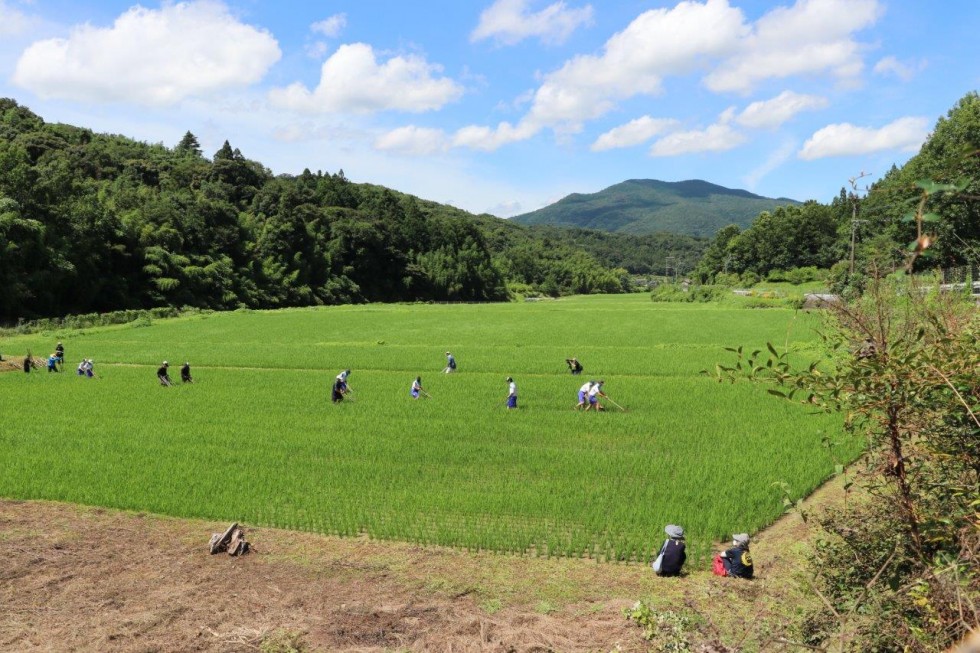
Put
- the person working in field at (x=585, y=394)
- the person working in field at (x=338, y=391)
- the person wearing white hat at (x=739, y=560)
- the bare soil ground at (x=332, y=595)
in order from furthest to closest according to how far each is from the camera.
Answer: the person working in field at (x=338, y=391), the person working in field at (x=585, y=394), the person wearing white hat at (x=739, y=560), the bare soil ground at (x=332, y=595)

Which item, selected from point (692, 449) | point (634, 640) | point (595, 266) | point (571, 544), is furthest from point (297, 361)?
point (595, 266)

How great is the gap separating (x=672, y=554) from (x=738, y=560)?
0.88 metres

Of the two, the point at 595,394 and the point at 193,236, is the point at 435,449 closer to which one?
the point at 595,394

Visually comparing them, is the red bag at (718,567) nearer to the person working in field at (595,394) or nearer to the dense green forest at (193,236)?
the person working in field at (595,394)

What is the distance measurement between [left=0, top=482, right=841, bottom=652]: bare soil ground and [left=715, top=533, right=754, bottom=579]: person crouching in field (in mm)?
178

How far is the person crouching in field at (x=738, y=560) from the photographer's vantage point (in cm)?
826

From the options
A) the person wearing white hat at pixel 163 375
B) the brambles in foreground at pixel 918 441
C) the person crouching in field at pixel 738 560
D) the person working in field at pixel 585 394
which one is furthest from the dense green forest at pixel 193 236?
the brambles in foreground at pixel 918 441

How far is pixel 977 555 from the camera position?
343cm

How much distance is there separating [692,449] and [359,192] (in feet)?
354

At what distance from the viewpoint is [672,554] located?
27.4 feet

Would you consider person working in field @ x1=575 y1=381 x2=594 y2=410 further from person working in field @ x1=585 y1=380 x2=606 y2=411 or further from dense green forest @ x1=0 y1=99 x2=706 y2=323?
dense green forest @ x1=0 y1=99 x2=706 y2=323

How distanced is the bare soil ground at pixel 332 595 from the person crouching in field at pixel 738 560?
0.58 feet

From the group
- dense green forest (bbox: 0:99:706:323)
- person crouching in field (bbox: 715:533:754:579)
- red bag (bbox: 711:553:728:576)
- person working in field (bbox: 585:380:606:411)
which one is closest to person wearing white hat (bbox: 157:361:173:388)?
person working in field (bbox: 585:380:606:411)

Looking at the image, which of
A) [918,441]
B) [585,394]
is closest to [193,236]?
[585,394]
